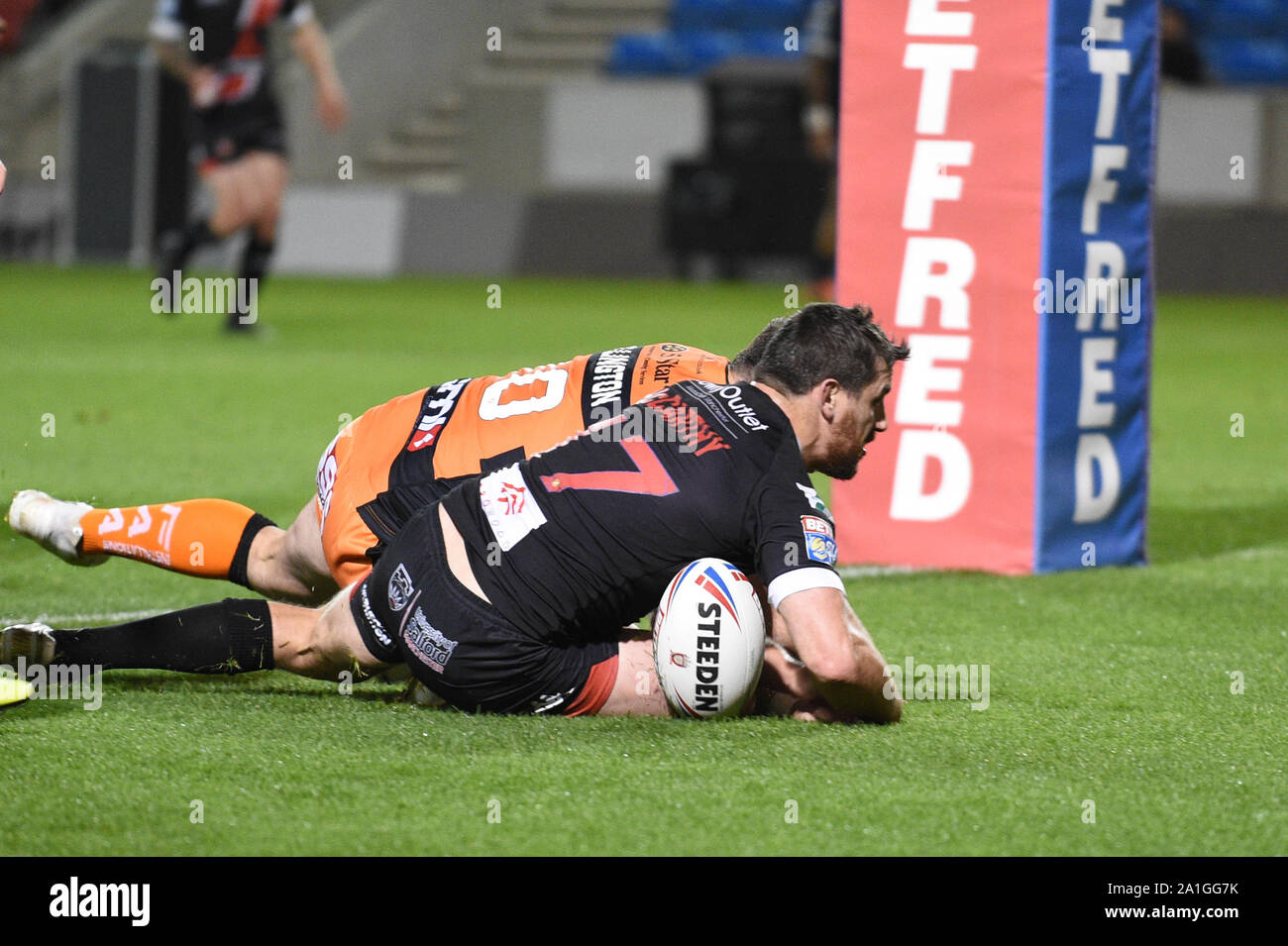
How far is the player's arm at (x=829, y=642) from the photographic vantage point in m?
3.43

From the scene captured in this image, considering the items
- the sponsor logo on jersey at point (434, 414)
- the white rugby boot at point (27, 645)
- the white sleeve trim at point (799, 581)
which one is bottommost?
the white rugby boot at point (27, 645)

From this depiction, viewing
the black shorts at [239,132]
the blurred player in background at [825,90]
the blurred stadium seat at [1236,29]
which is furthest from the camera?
the blurred stadium seat at [1236,29]

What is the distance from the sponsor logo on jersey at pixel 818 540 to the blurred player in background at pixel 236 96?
856 cm

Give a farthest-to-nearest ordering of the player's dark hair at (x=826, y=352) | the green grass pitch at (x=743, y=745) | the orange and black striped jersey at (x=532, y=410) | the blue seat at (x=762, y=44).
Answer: the blue seat at (x=762, y=44) → the orange and black striped jersey at (x=532, y=410) → the player's dark hair at (x=826, y=352) → the green grass pitch at (x=743, y=745)

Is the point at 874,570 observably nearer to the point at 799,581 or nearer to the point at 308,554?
the point at 308,554

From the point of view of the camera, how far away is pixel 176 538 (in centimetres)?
425

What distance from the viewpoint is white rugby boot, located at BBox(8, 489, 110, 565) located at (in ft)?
14.1

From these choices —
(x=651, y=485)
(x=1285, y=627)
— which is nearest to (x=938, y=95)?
(x=1285, y=627)

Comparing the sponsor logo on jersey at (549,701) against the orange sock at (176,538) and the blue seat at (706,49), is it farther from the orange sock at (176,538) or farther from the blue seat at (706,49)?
the blue seat at (706,49)

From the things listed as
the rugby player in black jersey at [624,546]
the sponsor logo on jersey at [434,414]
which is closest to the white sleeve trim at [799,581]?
the rugby player in black jersey at [624,546]

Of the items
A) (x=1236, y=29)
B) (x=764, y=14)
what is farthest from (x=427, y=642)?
(x=1236, y=29)

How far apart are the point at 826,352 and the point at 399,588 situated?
0.94m

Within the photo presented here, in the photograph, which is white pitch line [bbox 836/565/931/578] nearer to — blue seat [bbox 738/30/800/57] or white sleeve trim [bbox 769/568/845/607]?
white sleeve trim [bbox 769/568/845/607]
